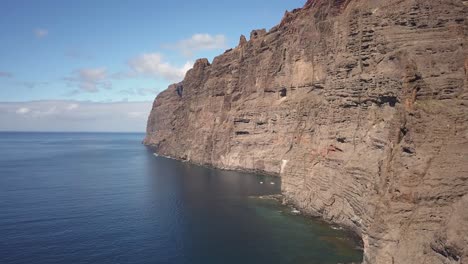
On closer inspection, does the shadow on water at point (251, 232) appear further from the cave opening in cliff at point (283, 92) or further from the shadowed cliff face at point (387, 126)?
the cave opening in cliff at point (283, 92)

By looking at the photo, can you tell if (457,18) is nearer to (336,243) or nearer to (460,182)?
(460,182)

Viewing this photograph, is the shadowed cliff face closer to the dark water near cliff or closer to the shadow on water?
the shadow on water

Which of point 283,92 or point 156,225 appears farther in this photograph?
point 283,92

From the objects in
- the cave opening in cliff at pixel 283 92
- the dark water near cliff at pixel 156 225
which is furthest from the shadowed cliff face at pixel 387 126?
the dark water near cliff at pixel 156 225

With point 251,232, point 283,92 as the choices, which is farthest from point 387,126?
point 283,92

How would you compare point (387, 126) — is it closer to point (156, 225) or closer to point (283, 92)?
point (156, 225)

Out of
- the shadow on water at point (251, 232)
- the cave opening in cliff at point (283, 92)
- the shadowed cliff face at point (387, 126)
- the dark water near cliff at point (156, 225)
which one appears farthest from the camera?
the cave opening in cliff at point (283, 92)

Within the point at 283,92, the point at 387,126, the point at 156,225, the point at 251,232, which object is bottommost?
the point at 156,225
